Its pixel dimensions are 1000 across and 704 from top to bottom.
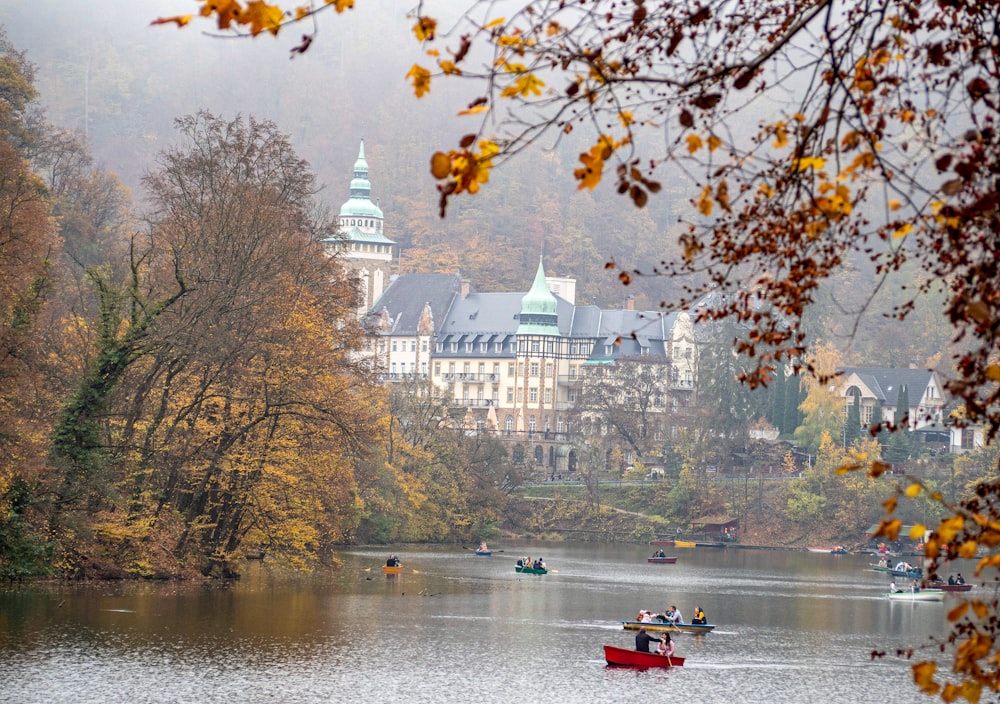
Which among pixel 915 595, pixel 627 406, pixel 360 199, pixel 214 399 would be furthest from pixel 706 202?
pixel 360 199

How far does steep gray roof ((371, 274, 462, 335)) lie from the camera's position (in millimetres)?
152000

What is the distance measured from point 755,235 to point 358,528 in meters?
72.5

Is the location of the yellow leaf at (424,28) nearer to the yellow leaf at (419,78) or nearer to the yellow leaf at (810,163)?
the yellow leaf at (419,78)

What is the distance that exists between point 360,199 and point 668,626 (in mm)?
125500

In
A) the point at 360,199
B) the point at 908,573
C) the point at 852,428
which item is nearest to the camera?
the point at 908,573

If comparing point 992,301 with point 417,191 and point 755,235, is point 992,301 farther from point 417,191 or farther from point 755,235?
point 417,191

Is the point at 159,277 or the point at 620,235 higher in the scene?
the point at 620,235

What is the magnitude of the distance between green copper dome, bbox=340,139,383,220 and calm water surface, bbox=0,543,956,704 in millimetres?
104491

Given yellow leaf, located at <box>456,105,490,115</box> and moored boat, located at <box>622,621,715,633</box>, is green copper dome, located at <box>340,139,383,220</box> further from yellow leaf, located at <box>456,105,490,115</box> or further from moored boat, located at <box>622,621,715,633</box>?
yellow leaf, located at <box>456,105,490,115</box>

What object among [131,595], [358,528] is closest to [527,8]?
[131,595]

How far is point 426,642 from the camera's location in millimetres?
39781

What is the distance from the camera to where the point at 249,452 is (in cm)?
4703

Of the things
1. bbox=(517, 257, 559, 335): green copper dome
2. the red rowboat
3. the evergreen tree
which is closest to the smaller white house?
the evergreen tree

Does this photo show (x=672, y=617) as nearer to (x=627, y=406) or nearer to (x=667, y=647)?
(x=667, y=647)
